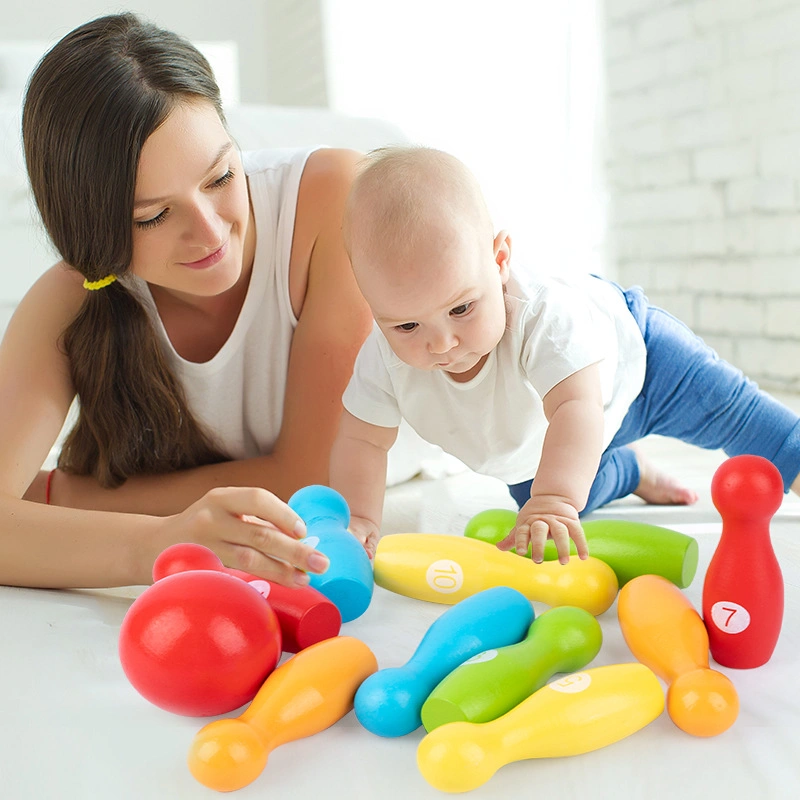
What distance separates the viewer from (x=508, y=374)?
0.93 m

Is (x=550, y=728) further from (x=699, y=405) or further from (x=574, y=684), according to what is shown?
(x=699, y=405)

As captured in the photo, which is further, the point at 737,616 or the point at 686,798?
the point at 737,616

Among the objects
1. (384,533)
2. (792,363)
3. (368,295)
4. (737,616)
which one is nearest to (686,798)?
(737,616)

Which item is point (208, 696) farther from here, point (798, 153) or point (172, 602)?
point (798, 153)

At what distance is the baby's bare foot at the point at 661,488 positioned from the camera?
122 centimetres

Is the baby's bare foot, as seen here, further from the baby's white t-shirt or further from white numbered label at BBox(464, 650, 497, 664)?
white numbered label at BBox(464, 650, 497, 664)

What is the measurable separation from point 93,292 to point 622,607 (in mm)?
687

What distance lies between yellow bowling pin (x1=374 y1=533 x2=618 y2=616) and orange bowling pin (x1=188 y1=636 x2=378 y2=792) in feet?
0.56

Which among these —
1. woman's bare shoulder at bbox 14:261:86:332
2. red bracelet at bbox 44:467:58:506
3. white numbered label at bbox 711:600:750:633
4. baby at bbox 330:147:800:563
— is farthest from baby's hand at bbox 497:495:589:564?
red bracelet at bbox 44:467:58:506

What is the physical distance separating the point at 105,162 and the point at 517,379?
446mm

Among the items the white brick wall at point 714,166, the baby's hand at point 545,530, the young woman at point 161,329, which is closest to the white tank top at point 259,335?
the young woman at point 161,329

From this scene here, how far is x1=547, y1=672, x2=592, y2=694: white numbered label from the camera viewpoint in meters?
0.58

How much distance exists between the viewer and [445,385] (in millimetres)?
959

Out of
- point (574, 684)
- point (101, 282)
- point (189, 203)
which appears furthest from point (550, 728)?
point (101, 282)
